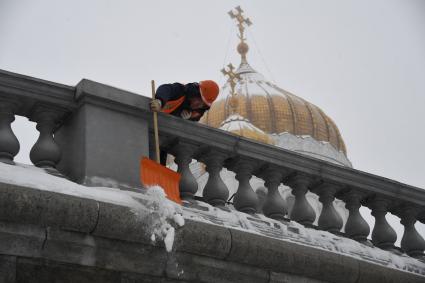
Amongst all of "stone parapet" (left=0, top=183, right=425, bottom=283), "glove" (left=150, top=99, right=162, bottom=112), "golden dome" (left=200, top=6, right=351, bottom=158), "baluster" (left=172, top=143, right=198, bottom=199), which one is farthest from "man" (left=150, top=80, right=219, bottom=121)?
"golden dome" (left=200, top=6, right=351, bottom=158)

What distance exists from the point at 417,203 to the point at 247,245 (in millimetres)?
2742

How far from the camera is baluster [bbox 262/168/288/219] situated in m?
7.03

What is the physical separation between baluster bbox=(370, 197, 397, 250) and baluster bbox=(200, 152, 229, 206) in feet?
5.58

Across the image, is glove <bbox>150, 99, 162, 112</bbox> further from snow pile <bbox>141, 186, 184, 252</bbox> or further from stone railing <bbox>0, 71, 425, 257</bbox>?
snow pile <bbox>141, 186, 184, 252</bbox>

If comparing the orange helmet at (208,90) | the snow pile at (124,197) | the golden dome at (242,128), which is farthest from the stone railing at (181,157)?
the golden dome at (242,128)

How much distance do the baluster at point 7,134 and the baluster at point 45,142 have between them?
0.53ft

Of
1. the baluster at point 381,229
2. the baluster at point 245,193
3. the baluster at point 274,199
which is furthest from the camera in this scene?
the baluster at point 381,229

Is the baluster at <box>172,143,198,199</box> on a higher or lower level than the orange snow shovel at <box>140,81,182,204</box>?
higher

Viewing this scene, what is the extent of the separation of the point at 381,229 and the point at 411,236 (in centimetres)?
38

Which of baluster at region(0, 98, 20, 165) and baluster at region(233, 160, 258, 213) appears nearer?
baluster at region(0, 98, 20, 165)

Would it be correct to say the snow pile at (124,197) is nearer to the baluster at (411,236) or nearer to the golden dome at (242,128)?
the baluster at (411,236)

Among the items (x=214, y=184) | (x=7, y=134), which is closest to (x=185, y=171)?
(x=214, y=184)

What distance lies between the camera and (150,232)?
5336mm

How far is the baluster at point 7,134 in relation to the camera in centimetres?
579
